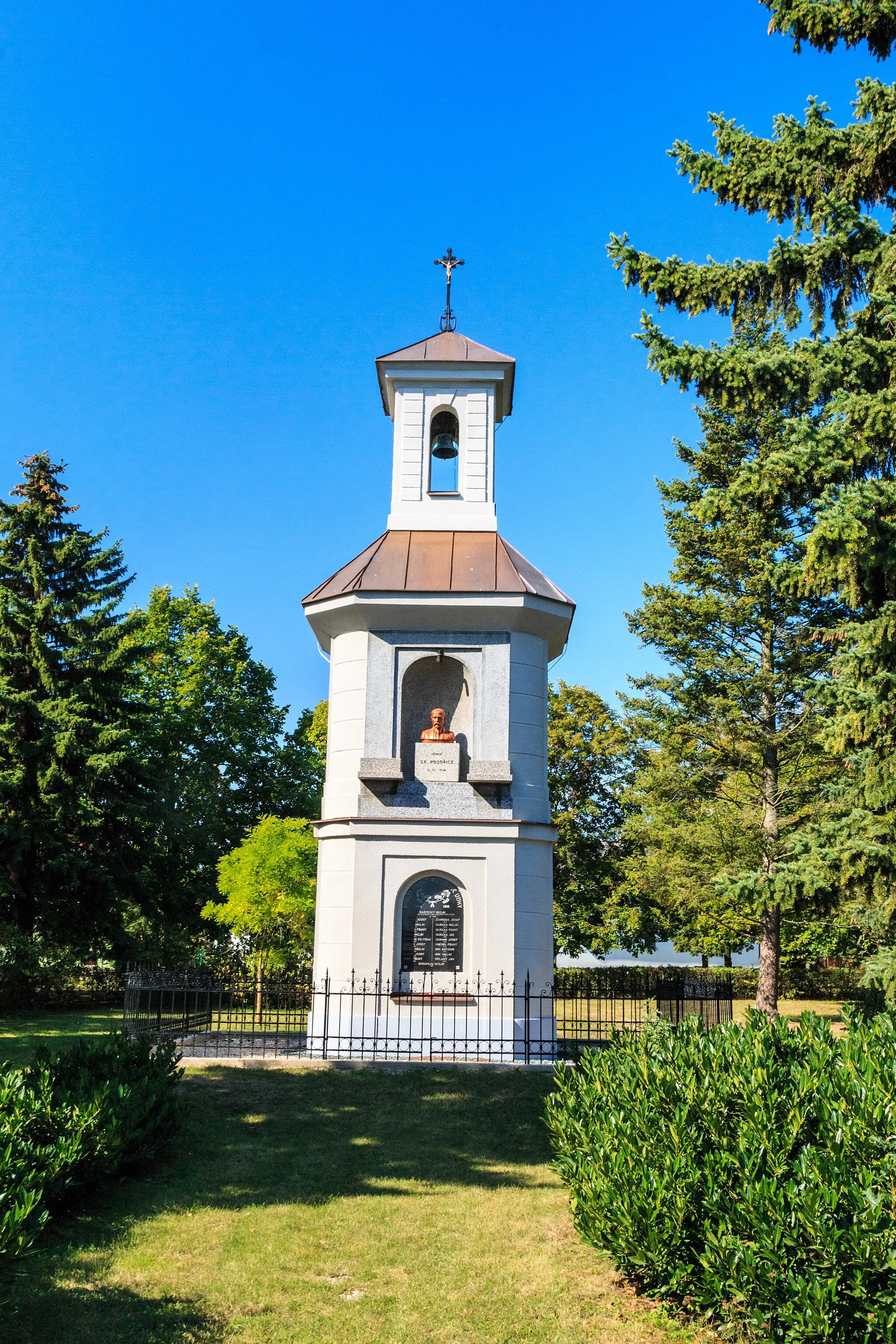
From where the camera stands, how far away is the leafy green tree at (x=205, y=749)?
29.4 metres

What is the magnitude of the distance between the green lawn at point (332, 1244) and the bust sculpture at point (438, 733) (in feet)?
17.1

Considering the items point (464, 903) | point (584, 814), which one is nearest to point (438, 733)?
point (464, 903)

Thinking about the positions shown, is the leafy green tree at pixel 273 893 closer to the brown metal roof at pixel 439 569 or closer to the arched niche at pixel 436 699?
the arched niche at pixel 436 699

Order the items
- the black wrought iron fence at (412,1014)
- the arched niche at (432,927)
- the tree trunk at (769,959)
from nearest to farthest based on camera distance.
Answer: the black wrought iron fence at (412,1014) < the arched niche at (432,927) < the tree trunk at (769,959)

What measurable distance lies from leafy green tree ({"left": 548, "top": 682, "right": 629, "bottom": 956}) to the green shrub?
23756 millimetres

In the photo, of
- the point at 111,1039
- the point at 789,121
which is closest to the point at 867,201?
the point at 789,121

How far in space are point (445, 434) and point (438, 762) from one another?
5.87 metres

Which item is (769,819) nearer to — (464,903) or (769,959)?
(769,959)

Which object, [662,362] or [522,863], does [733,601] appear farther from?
[662,362]

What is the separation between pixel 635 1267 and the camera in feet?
20.1

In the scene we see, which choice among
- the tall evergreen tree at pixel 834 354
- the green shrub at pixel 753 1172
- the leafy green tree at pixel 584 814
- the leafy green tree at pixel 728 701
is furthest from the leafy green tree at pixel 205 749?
the green shrub at pixel 753 1172

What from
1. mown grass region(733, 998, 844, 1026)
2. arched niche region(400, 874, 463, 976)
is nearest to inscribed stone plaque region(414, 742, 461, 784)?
arched niche region(400, 874, 463, 976)

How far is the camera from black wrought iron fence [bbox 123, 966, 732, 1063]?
13.1m

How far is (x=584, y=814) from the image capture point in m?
31.8
